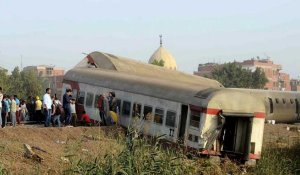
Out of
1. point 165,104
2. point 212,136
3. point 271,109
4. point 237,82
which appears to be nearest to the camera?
point 212,136

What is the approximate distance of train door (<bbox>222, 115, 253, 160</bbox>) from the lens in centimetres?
1490

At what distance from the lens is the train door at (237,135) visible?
1490 centimetres

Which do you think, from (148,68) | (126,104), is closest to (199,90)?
(126,104)

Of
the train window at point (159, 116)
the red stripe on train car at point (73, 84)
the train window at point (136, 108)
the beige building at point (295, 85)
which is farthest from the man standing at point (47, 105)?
the beige building at point (295, 85)

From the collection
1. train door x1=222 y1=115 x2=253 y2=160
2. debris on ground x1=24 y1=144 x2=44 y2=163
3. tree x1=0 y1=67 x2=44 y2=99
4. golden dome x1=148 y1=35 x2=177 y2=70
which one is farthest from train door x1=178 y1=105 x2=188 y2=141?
golden dome x1=148 y1=35 x2=177 y2=70

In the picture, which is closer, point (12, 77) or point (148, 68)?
point (148, 68)

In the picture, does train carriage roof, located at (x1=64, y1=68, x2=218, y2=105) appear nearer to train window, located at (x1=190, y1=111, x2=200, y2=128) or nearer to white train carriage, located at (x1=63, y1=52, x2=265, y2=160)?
white train carriage, located at (x1=63, y1=52, x2=265, y2=160)

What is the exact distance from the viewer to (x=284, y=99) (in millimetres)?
33031

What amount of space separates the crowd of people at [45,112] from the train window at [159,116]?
13.2 ft

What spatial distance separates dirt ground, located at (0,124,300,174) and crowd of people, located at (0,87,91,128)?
2.60 meters

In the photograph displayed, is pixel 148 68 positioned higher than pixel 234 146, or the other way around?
pixel 148 68

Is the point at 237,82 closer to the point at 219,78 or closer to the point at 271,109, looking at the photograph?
the point at 219,78

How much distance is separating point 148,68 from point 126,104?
6.21 m

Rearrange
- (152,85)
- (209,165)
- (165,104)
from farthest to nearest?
1. (152,85)
2. (165,104)
3. (209,165)
